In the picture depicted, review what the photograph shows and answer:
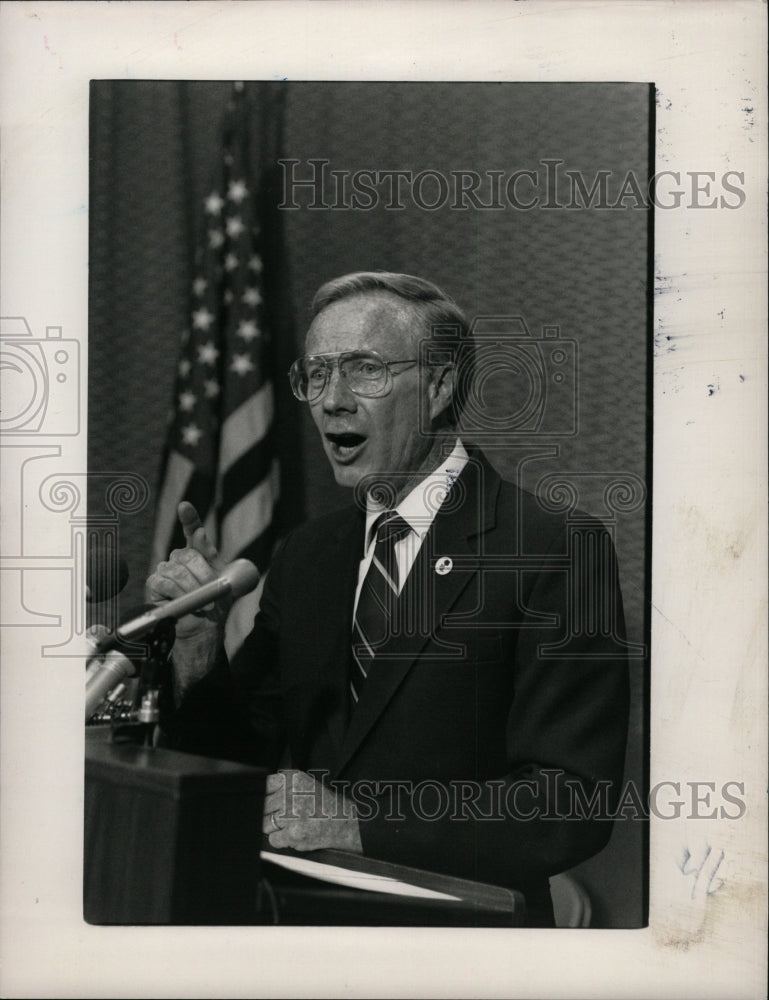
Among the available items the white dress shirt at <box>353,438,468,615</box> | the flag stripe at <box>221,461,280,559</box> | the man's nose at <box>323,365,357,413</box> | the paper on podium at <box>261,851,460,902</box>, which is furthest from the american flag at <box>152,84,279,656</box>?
the paper on podium at <box>261,851,460,902</box>

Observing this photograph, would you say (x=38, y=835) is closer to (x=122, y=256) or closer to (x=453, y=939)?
(x=453, y=939)

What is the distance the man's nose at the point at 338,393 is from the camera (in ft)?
6.06

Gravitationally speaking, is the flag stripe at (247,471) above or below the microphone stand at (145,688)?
above

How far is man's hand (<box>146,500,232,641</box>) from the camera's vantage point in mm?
1855

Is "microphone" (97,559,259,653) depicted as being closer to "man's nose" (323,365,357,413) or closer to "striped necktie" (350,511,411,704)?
"striped necktie" (350,511,411,704)

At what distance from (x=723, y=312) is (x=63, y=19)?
129cm

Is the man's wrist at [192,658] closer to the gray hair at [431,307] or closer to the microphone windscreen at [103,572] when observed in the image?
the microphone windscreen at [103,572]

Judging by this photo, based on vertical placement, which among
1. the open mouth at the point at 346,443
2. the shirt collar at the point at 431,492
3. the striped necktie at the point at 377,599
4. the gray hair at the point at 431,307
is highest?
the gray hair at the point at 431,307

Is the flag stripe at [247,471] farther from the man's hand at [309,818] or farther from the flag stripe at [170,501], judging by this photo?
the man's hand at [309,818]

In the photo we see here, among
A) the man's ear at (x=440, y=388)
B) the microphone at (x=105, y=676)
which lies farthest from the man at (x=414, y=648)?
the microphone at (x=105, y=676)

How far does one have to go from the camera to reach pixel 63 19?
1.91 metres

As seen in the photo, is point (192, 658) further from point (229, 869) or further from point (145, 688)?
point (229, 869)

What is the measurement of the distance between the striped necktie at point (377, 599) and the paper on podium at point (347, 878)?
29cm

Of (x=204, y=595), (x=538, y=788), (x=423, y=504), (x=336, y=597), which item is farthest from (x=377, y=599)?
(x=538, y=788)
